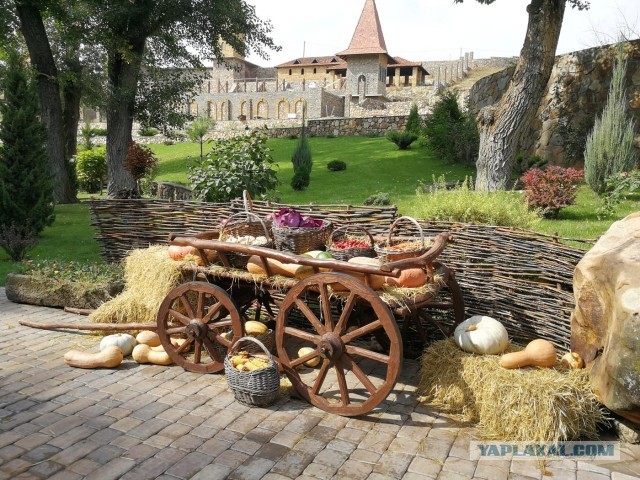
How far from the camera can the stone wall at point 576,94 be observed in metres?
15.8

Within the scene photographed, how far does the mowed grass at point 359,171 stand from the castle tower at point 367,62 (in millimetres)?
20131

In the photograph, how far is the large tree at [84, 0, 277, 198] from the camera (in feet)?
50.1

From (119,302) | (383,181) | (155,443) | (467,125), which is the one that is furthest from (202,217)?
(467,125)

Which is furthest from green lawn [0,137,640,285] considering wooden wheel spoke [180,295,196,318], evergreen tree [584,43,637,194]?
wooden wheel spoke [180,295,196,318]

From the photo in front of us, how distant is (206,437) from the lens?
12.8 ft

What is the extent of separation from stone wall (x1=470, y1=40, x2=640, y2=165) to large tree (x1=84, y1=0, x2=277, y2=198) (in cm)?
904

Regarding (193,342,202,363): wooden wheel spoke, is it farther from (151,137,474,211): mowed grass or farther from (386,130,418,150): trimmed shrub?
(386,130,418,150): trimmed shrub

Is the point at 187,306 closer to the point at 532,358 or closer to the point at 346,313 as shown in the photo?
the point at 346,313

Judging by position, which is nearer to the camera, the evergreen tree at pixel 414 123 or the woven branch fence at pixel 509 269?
the woven branch fence at pixel 509 269

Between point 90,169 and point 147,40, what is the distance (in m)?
8.16

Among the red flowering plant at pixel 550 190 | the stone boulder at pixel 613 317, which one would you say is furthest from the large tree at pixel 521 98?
the stone boulder at pixel 613 317

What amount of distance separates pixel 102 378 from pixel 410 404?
275cm

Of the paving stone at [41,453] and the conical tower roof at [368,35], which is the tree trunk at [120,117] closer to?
the paving stone at [41,453]

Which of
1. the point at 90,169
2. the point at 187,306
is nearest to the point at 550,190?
the point at 187,306
